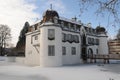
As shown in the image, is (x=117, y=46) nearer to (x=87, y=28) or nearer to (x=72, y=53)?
(x=87, y=28)

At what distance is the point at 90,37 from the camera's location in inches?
1545

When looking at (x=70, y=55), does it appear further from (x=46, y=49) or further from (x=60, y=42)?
(x=46, y=49)

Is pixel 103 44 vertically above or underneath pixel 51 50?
above

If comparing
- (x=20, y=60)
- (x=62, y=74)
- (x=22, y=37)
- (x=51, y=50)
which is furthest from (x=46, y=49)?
(x=22, y=37)

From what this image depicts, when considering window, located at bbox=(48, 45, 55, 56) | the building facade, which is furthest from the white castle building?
the building facade

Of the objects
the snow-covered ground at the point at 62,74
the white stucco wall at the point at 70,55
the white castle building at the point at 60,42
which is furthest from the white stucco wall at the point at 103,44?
the snow-covered ground at the point at 62,74

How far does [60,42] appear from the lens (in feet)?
94.5

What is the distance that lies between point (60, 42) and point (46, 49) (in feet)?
8.83

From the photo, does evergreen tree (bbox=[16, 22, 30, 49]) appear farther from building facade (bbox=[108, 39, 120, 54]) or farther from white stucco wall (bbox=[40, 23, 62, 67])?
building facade (bbox=[108, 39, 120, 54])

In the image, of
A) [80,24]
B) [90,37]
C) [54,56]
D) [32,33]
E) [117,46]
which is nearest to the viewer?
[54,56]

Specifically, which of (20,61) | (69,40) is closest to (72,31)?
(69,40)

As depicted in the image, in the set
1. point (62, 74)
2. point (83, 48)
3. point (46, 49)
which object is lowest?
point (62, 74)

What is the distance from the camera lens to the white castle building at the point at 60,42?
2789 centimetres

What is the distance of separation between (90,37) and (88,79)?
24.9m
